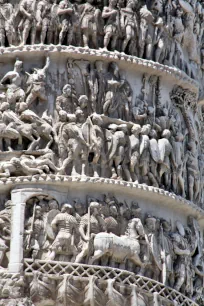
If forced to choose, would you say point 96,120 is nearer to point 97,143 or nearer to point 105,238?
point 97,143

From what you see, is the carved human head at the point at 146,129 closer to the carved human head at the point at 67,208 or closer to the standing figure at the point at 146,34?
the standing figure at the point at 146,34

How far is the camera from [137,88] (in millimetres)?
16469

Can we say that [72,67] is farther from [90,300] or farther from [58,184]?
[90,300]

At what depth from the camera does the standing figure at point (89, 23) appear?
16375 millimetres

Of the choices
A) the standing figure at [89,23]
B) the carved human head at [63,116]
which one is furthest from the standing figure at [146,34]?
the carved human head at [63,116]

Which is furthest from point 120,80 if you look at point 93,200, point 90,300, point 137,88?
point 90,300

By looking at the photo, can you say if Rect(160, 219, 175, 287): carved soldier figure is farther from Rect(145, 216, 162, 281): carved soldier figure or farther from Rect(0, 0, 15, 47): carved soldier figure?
Rect(0, 0, 15, 47): carved soldier figure

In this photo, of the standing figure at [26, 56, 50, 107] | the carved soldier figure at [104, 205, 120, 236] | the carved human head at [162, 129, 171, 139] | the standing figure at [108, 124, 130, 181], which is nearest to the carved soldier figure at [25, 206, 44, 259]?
the carved soldier figure at [104, 205, 120, 236]

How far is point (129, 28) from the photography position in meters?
16.6

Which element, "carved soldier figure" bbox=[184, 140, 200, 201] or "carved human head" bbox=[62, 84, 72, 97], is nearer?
"carved human head" bbox=[62, 84, 72, 97]

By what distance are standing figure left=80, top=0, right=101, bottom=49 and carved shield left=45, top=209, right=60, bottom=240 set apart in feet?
Answer: 6.87

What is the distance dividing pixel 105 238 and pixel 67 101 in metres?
1.70

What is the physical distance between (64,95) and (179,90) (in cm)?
168

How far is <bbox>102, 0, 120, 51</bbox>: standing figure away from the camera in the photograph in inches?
647
